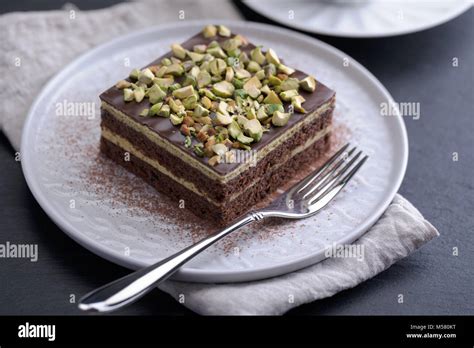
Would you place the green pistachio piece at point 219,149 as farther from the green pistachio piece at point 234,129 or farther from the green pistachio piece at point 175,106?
the green pistachio piece at point 175,106

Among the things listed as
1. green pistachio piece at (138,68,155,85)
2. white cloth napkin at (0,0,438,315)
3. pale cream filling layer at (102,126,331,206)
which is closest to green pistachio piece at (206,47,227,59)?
green pistachio piece at (138,68,155,85)

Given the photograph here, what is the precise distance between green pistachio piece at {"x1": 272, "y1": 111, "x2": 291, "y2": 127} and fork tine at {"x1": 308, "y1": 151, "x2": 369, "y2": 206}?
1.14 feet

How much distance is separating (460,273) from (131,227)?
136 cm

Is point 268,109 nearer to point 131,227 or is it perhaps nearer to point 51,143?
point 131,227

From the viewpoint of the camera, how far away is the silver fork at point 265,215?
2635mm

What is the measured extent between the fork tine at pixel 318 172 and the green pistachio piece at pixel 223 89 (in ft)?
1.66

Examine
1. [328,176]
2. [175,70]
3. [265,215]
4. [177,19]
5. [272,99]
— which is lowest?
[265,215]

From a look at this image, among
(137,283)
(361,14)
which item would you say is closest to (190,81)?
(137,283)

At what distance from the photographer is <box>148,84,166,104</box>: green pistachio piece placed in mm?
3297

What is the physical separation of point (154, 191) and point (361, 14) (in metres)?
1.70

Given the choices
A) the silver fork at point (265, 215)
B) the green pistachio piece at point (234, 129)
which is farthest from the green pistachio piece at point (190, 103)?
the silver fork at point (265, 215)

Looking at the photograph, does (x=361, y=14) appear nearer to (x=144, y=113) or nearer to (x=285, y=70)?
(x=285, y=70)

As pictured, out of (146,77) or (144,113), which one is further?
(146,77)

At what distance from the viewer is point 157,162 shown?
3.34 m
